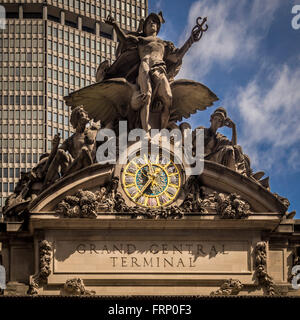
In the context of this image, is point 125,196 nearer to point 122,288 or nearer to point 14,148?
point 122,288

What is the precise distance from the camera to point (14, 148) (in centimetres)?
10612

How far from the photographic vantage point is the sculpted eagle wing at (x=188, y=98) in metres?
49.6

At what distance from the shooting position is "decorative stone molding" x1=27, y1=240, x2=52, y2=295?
4491cm

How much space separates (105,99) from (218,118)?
464 centimetres

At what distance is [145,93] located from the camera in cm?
4844

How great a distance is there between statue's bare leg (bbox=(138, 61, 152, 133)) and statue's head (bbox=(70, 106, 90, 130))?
90.1 inches

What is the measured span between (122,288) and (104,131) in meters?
A: 6.77

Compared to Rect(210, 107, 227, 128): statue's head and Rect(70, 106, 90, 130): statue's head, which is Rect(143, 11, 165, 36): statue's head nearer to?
Rect(210, 107, 227, 128): statue's head

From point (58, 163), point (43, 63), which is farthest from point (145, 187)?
point (43, 63)

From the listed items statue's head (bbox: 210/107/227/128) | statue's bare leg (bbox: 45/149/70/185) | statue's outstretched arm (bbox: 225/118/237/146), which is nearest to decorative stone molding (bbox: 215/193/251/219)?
statue's outstretched arm (bbox: 225/118/237/146)

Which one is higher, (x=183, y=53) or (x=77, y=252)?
(x=183, y=53)

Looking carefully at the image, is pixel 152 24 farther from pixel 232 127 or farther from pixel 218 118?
pixel 232 127
